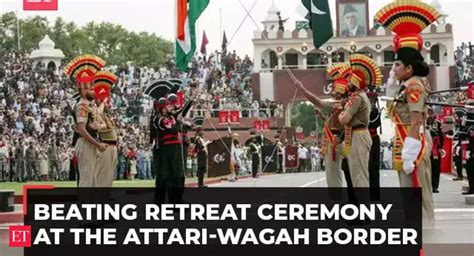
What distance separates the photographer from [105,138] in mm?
14086

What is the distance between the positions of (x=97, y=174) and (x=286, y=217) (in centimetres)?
363

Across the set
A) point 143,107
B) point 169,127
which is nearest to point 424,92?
point 169,127

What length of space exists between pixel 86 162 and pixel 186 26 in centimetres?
827

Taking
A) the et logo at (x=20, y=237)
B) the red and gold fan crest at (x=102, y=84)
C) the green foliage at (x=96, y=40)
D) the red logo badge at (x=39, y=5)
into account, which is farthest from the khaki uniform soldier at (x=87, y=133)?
the green foliage at (x=96, y=40)

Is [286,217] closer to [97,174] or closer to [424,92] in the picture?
[424,92]

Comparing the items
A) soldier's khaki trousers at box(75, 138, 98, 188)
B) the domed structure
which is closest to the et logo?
soldier's khaki trousers at box(75, 138, 98, 188)

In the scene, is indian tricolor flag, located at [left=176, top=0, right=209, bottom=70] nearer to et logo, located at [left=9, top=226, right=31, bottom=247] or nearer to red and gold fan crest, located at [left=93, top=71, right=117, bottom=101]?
red and gold fan crest, located at [left=93, top=71, right=117, bottom=101]

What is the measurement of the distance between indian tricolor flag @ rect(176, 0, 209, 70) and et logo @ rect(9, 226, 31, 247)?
10.0 meters

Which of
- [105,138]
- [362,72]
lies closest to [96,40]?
[105,138]

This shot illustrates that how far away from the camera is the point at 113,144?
14211mm

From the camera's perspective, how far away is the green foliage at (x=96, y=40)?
76.6 m

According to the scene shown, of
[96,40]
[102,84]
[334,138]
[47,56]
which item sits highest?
→ [96,40]

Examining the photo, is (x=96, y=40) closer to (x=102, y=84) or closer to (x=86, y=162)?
(x=102, y=84)

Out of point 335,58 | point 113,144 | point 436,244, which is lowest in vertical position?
point 436,244
